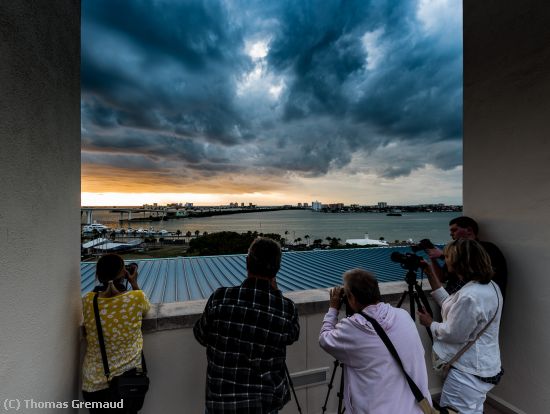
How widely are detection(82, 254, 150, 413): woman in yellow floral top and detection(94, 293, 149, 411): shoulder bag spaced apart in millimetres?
22

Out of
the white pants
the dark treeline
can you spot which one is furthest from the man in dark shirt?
the dark treeline

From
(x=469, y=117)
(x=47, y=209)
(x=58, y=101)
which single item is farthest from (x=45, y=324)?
(x=469, y=117)

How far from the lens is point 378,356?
130cm

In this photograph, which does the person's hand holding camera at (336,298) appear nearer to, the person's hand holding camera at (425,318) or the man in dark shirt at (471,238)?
the person's hand holding camera at (425,318)

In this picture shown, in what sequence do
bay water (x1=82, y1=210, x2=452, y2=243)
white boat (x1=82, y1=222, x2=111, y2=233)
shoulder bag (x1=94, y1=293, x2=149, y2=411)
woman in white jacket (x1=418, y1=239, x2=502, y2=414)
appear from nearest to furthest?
shoulder bag (x1=94, y1=293, x2=149, y2=411) < woman in white jacket (x1=418, y1=239, x2=502, y2=414) < white boat (x1=82, y1=222, x2=111, y2=233) < bay water (x1=82, y1=210, x2=452, y2=243)

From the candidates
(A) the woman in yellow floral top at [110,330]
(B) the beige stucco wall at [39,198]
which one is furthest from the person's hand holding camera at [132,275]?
(B) the beige stucco wall at [39,198]

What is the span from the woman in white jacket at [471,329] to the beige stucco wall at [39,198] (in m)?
2.43

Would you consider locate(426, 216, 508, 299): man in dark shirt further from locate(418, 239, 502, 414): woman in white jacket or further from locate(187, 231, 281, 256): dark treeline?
locate(187, 231, 281, 256): dark treeline

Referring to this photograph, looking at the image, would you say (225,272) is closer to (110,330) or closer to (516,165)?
(110,330)

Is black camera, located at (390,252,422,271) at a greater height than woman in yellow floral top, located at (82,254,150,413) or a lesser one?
greater

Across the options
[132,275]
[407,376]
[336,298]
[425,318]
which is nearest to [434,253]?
[425,318]

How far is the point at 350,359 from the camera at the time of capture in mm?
1373

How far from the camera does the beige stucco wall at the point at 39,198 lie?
3.55 ft

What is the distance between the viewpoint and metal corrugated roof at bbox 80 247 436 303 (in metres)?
5.36
